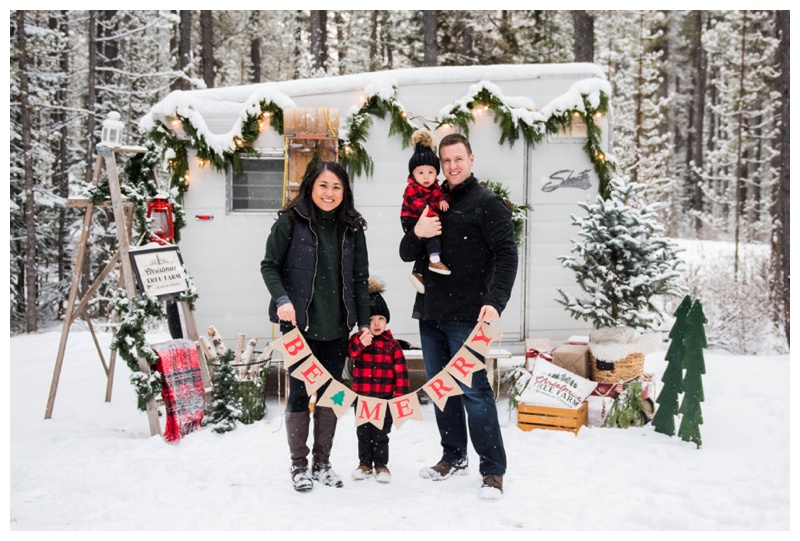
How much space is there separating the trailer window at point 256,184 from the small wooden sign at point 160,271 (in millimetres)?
761

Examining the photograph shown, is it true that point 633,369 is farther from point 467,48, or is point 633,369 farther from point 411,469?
point 467,48

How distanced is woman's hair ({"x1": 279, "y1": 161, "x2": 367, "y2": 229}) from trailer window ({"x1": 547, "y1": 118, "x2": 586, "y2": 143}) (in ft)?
9.04

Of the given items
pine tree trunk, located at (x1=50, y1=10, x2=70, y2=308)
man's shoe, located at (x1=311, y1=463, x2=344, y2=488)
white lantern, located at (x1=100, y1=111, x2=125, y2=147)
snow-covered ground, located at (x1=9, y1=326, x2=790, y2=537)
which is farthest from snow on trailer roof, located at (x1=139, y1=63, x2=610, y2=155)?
pine tree trunk, located at (x1=50, y1=10, x2=70, y2=308)

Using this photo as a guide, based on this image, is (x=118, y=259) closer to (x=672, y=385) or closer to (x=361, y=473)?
(x=361, y=473)

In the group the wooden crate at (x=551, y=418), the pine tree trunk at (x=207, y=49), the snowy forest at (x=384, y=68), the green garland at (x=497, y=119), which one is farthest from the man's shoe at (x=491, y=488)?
the pine tree trunk at (x=207, y=49)

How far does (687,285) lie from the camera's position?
1088cm

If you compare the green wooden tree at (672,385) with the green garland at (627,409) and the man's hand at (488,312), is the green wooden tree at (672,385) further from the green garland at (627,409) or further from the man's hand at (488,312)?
the man's hand at (488,312)

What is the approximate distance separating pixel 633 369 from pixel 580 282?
0.85 m

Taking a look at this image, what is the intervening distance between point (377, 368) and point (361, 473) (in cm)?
63

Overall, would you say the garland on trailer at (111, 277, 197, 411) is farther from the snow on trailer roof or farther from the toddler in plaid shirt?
the toddler in plaid shirt

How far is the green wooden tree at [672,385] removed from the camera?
4613 mm

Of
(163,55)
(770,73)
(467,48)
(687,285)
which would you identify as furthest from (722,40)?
(163,55)

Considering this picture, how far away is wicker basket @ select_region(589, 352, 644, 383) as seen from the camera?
5.18 metres

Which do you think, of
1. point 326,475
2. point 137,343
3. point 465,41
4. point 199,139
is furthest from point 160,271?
point 465,41
